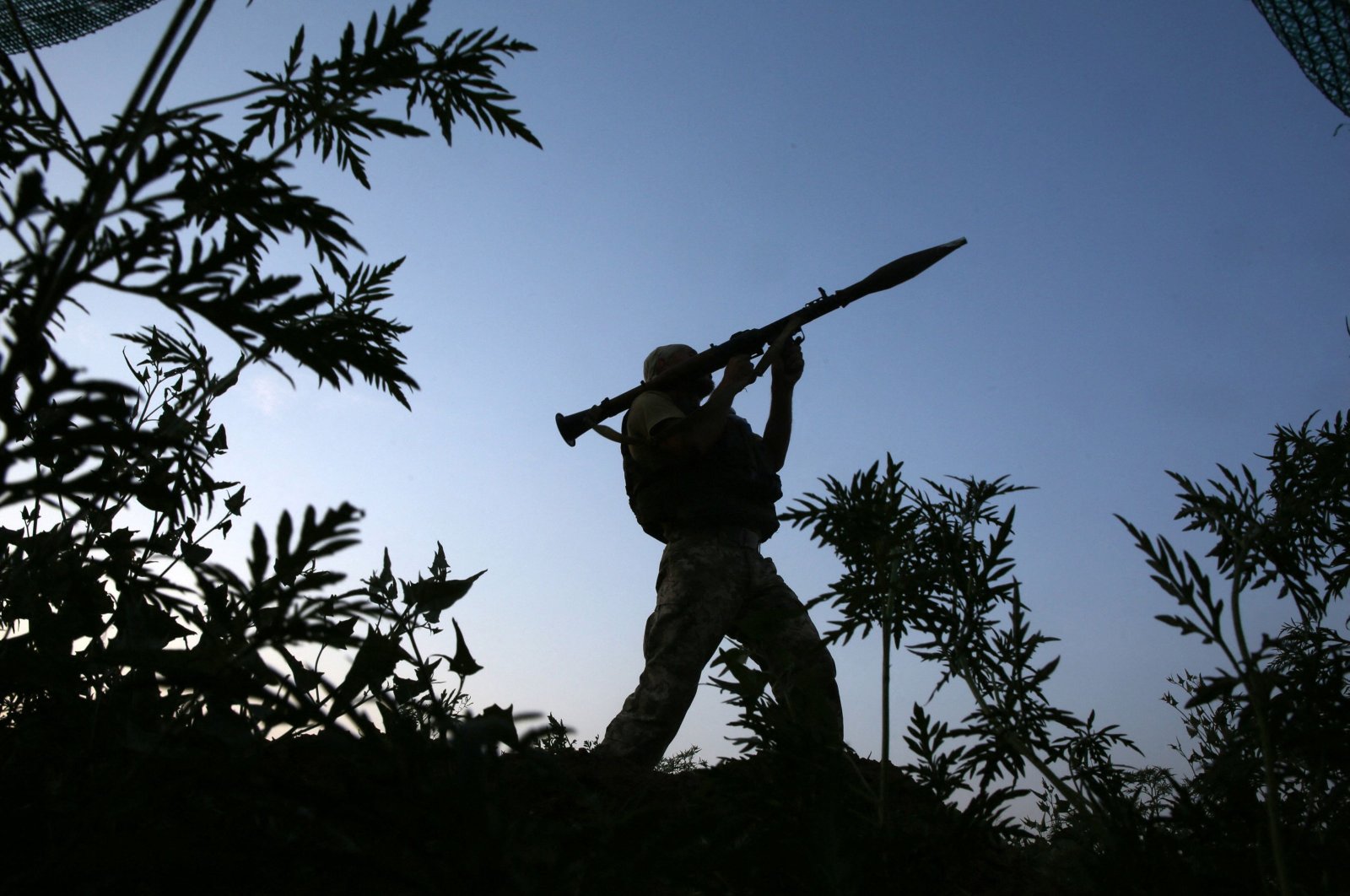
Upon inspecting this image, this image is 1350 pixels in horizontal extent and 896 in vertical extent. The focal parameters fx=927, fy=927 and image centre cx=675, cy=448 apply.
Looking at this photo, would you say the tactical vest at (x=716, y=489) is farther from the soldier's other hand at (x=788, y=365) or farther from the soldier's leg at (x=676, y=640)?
the soldier's other hand at (x=788, y=365)

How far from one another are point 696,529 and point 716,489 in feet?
0.83

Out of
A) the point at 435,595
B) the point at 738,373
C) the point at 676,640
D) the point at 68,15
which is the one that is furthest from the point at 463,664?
the point at 738,373

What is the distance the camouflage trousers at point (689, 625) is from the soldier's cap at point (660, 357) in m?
1.31

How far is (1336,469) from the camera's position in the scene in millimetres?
1383

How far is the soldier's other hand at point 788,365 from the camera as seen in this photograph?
5848 millimetres

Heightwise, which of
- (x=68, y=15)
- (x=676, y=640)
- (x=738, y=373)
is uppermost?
(x=738, y=373)

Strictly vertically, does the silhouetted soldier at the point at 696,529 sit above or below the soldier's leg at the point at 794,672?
above

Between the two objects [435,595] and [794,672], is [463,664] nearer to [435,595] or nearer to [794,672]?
[435,595]

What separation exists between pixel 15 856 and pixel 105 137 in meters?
0.89

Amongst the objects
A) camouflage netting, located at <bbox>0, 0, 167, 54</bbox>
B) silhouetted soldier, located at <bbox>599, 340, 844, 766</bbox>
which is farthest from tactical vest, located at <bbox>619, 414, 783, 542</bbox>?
camouflage netting, located at <bbox>0, 0, 167, 54</bbox>

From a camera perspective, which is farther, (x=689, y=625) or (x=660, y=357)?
(x=660, y=357)

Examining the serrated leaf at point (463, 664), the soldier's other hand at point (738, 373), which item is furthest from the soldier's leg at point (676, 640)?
the serrated leaf at point (463, 664)

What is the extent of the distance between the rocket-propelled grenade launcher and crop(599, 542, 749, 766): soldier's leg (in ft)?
3.69

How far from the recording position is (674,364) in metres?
6.00
